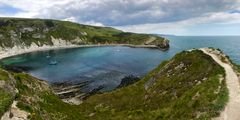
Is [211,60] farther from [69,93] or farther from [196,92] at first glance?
[69,93]

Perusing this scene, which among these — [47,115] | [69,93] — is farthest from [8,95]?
[69,93]

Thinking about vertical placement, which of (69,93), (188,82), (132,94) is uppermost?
(188,82)

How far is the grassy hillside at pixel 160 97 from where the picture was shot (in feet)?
132

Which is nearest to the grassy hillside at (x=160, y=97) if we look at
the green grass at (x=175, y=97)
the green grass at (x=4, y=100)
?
the green grass at (x=175, y=97)

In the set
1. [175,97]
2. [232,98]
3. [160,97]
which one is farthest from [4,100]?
[160,97]

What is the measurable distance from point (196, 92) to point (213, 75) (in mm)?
7442

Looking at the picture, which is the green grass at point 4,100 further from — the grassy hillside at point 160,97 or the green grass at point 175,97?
the green grass at point 175,97

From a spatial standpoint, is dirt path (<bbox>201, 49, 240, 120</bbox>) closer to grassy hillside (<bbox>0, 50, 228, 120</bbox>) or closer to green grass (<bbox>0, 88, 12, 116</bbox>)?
grassy hillside (<bbox>0, 50, 228, 120</bbox>)

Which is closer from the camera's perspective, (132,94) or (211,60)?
(211,60)

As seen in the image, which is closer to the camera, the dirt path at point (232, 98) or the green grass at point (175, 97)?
the dirt path at point (232, 98)

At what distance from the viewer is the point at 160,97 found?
5675 cm

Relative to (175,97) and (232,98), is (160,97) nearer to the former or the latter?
(175,97)

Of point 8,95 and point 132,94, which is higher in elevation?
point 8,95

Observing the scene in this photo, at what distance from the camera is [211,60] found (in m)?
60.9
